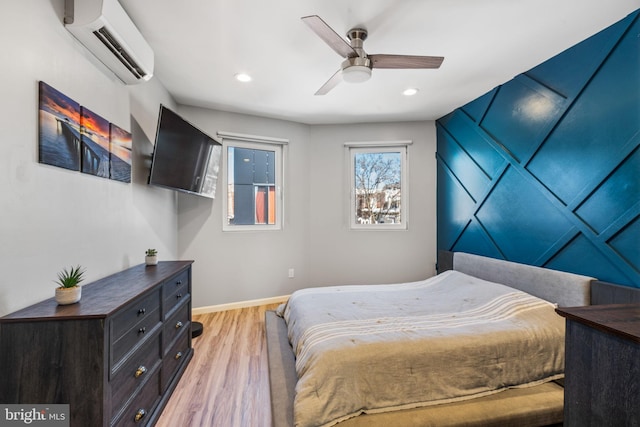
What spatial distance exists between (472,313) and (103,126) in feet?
9.45

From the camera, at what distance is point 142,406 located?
4.96ft

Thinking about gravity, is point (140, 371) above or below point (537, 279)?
below

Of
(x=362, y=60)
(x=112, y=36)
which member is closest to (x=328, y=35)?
(x=362, y=60)

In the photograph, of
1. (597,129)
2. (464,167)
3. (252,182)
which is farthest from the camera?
(252,182)

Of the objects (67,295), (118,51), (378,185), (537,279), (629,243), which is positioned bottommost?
(537,279)

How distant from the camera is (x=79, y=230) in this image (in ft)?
5.24

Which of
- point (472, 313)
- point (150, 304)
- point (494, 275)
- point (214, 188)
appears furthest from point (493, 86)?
point (150, 304)

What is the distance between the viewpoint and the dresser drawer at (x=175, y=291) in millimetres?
1874

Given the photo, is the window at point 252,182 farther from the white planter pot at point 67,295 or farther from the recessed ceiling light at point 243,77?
the white planter pot at point 67,295

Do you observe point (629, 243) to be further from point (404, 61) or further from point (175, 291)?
point (175, 291)

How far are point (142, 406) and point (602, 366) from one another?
84.7 inches

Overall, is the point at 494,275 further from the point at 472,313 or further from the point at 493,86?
the point at 493,86

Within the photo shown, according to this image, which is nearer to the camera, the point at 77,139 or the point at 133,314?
the point at 133,314

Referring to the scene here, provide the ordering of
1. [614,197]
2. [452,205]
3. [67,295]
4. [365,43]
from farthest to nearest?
1. [452,205]
2. [365,43]
3. [614,197]
4. [67,295]
